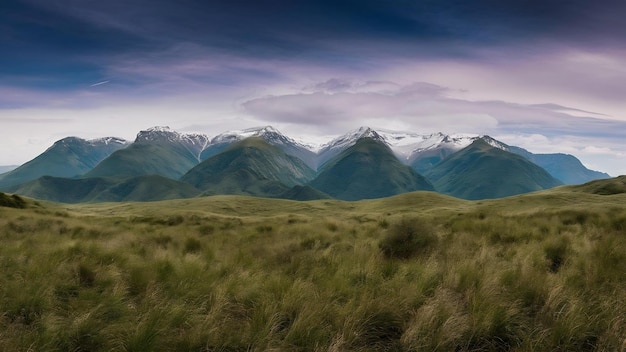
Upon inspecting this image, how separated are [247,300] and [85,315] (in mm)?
2455

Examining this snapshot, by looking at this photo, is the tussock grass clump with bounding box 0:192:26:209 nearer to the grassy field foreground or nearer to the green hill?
the grassy field foreground

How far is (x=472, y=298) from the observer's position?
6027mm

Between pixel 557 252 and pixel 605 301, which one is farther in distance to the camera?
pixel 557 252

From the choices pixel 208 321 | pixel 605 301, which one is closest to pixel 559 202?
pixel 605 301

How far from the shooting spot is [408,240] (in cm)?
1185

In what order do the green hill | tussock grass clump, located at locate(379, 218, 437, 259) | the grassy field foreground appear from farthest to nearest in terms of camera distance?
1. the green hill
2. tussock grass clump, located at locate(379, 218, 437, 259)
3. the grassy field foreground

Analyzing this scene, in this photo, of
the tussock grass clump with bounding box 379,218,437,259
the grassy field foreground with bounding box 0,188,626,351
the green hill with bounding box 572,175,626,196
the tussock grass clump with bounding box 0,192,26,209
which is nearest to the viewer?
the grassy field foreground with bounding box 0,188,626,351

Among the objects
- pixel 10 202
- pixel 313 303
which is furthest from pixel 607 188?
pixel 10 202

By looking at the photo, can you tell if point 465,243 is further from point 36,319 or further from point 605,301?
point 36,319

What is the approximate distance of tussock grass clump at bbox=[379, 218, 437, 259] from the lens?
36.9 ft

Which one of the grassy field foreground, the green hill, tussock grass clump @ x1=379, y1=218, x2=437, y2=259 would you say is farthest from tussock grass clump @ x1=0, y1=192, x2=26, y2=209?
the green hill

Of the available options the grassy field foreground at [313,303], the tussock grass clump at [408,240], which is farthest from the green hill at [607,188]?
the grassy field foreground at [313,303]

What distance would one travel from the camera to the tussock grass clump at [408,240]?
11.3m

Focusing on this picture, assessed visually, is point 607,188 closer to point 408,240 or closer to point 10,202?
point 408,240
